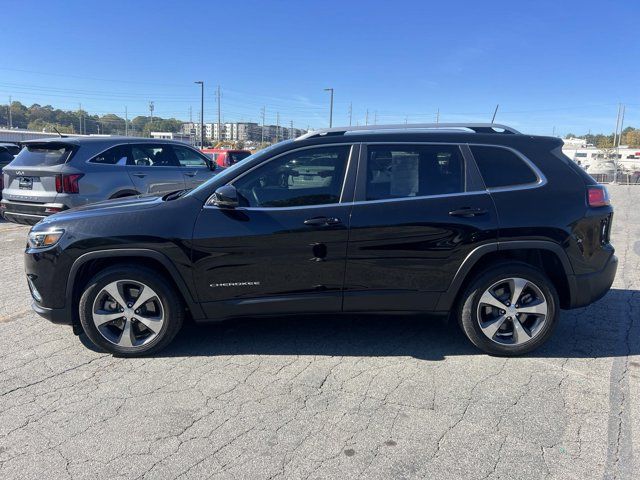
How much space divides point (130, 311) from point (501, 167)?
3.14 meters

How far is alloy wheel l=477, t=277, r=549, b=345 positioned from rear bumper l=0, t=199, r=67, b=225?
238 inches

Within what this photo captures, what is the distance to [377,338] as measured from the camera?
166 inches

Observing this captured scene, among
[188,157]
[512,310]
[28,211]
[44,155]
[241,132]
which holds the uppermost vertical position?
[241,132]

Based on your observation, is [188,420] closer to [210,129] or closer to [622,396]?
[622,396]

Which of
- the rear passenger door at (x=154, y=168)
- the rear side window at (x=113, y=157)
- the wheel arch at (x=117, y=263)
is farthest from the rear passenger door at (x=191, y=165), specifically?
the wheel arch at (x=117, y=263)

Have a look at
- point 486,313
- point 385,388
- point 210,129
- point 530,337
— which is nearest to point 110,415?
point 385,388

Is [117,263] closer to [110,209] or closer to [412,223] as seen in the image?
[110,209]

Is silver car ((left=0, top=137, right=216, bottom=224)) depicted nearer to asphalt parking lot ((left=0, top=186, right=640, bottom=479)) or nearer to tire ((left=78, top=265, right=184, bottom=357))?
asphalt parking lot ((left=0, top=186, right=640, bottom=479))

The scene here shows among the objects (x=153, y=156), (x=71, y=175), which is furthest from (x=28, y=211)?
(x=153, y=156)

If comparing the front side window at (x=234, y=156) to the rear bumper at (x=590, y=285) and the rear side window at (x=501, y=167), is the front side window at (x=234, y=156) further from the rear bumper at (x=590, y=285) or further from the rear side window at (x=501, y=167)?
the rear bumper at (x=590, y=285)

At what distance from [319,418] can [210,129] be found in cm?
12758

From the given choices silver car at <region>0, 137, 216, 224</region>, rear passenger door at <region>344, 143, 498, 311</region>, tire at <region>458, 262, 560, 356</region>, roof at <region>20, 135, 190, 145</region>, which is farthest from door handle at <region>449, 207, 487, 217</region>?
roof at <region>20, 135, 190, 145</region>

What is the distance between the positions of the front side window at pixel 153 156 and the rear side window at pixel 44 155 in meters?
1.08

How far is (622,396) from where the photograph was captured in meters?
3.25
